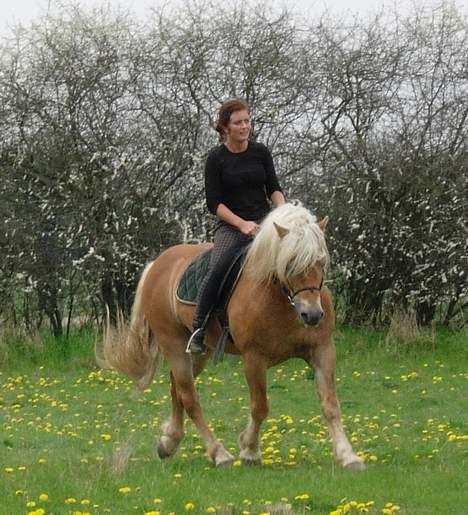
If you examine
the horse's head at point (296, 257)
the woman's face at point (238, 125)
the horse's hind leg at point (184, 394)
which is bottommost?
the horse's hind leg at point (184, 394)

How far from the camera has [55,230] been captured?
1767 cm

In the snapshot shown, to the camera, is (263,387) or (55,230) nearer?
(263,387)

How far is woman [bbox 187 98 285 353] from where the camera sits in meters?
8.66

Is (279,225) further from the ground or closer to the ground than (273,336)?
further from the ground

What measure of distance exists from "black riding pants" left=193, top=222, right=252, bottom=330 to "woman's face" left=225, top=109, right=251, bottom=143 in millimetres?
750

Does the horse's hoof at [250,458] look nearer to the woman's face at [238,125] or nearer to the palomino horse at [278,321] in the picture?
the palomino horse at [278,321]

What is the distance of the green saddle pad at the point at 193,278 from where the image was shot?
9102 mm

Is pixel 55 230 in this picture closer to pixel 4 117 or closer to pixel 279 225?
pixel 4 117

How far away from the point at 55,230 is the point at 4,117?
216 cm

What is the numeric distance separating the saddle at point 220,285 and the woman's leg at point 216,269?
0.04 metres

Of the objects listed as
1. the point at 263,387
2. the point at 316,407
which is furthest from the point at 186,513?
the point at 316,407

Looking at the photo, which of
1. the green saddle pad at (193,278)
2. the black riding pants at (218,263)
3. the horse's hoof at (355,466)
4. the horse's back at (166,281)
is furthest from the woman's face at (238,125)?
the horse's hoof at (355,466)

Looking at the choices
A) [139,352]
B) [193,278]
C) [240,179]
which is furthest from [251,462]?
[240,179]

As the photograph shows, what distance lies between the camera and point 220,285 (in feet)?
28.3
